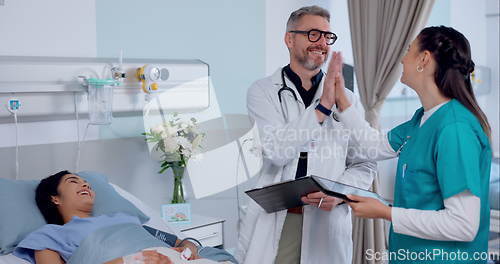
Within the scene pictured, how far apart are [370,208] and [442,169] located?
22cm

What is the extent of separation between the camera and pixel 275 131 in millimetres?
2053

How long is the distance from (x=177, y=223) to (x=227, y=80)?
3.04ft

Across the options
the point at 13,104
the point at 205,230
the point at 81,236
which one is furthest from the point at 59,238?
the point at 205,230

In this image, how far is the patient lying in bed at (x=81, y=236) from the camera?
1.85 meters

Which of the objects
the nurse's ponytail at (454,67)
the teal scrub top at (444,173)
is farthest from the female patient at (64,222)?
the nurse's ponytail at (454,67)

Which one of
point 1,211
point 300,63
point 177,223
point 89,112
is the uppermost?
point 300,63

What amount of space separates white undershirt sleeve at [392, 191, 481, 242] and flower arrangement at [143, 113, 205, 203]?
1.54 metres

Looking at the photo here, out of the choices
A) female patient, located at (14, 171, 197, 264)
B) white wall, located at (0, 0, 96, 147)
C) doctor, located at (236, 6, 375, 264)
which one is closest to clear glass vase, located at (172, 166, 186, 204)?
white wall, located at (0, 0, 96, 147)

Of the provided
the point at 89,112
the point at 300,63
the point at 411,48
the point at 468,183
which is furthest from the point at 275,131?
the point at 89,112

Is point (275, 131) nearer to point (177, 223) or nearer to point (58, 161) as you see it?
point (177, 223)

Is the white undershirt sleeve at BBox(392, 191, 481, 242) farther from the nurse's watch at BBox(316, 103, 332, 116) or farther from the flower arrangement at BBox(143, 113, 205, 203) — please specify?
the flower arrangement at BBox(143, 113, 205, 203)

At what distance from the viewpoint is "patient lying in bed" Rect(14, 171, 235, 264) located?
1.85m

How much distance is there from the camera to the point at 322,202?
81.4 inches

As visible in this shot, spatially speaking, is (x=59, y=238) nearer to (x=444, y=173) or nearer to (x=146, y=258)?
(x=146, y=258)
